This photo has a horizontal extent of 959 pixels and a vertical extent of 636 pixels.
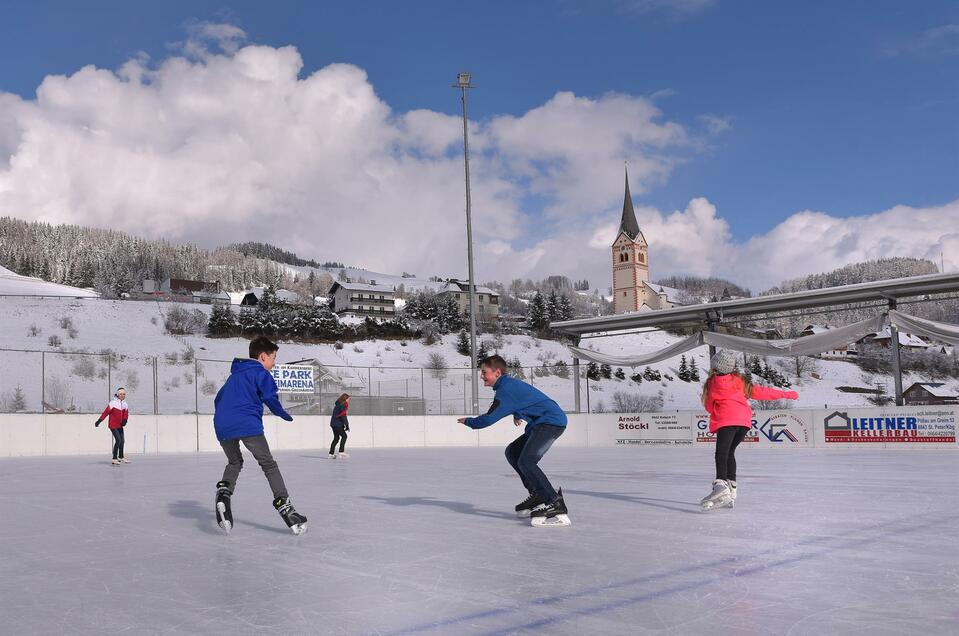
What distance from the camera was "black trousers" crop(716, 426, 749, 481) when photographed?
754 cm

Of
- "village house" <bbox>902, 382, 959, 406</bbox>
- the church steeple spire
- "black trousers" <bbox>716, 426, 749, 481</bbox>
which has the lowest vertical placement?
"village house" <bbox>902, 382, 959, 406</bbox>

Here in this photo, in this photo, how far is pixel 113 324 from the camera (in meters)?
71.8

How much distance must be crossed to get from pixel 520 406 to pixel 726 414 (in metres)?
2.21

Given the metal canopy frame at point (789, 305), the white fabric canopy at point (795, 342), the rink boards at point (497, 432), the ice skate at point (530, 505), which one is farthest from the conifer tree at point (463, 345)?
the ice skate at point (530, 505)

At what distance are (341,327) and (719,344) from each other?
52.9m

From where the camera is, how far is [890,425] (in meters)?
22.2

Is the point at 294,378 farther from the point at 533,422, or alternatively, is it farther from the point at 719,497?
the point at 533,422

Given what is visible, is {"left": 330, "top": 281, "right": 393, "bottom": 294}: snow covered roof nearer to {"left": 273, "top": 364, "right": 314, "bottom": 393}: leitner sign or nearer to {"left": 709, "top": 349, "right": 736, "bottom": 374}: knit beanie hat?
{"left": 273, "top": 364, "right": 314, "bottom": 393}: leitner sign

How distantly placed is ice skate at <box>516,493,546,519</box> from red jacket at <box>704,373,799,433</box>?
5.93 feet

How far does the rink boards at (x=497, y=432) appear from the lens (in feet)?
72.3

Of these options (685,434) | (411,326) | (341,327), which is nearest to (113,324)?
(341,327)

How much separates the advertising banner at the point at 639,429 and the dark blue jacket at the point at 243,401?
2246 cm

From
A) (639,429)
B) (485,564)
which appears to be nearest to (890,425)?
(639,429)

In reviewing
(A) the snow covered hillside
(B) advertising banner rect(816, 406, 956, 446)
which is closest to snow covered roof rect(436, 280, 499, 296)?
(A) the snow covered hillside
